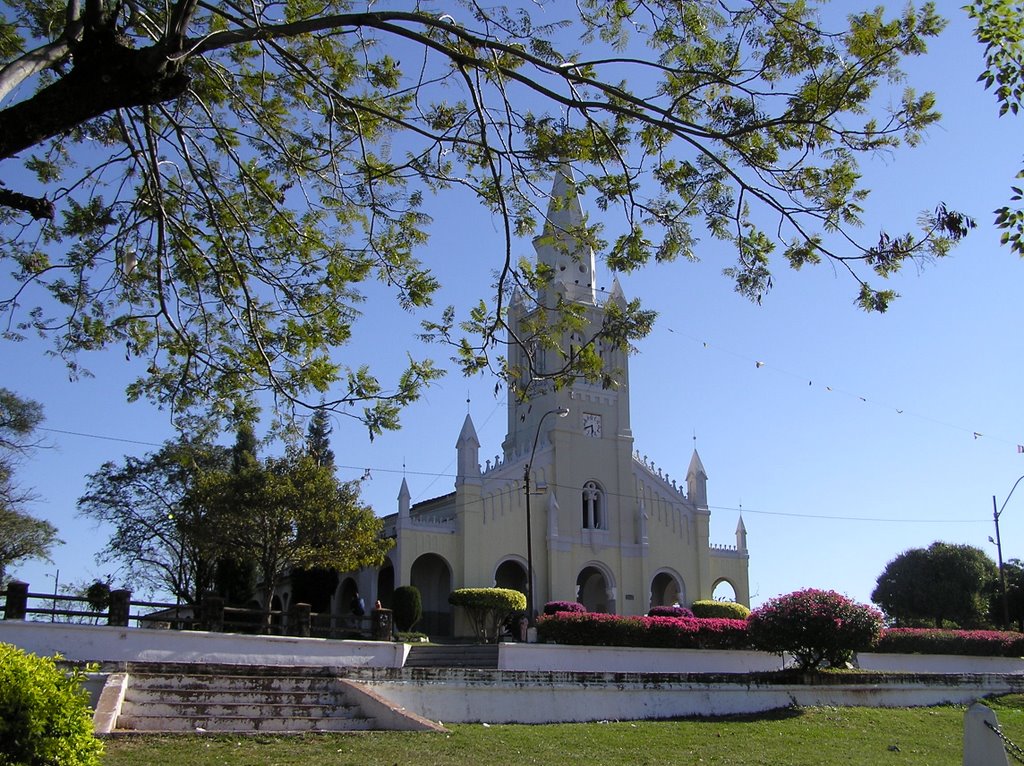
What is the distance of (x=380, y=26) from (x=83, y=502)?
31.4 metres

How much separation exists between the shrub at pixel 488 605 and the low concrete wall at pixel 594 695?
Answer: 15.2m

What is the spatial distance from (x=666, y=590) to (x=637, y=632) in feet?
71.2

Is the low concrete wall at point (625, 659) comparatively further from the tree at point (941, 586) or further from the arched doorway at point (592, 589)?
the tree at point (941, 586)

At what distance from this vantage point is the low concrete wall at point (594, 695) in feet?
45.5

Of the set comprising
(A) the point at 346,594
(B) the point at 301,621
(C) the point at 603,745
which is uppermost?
(A) the point at 346,594

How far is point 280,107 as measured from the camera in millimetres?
10305

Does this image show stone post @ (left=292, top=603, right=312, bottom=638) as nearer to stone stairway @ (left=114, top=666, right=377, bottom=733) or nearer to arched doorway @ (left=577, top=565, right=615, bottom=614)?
stone stairway @ (left=114, top=666, right=377, bottom=733)

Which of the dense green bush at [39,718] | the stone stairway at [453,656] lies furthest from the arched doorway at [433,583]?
the dense green bush at [39,718]

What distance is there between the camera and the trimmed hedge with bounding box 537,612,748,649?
21.1 metres

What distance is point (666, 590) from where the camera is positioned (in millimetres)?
42219

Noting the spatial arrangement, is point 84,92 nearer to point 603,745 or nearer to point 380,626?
point 603,745

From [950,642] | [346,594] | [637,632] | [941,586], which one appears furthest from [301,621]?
[941,586]

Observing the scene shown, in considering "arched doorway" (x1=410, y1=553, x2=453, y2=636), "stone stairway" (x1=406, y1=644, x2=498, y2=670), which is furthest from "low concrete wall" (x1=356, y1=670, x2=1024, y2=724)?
"arched doorway" (x1=410, y1=553, x2=453, y2=636)

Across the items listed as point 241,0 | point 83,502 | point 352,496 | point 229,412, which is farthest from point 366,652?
point 83,502
